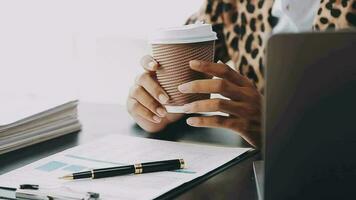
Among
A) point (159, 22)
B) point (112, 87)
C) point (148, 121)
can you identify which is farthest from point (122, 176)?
point (112, 87)

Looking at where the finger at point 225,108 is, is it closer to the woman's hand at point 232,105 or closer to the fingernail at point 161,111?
the woman's hand at point 232,105

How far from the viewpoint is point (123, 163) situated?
1.02 m

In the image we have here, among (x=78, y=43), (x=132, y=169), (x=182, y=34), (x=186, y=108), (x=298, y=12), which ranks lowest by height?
(x=132, y=169)

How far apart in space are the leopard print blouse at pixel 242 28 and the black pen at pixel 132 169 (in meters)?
0.73

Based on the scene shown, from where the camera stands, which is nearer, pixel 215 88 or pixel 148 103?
pixel 215 88

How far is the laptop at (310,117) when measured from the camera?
684mm

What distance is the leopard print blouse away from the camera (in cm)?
170

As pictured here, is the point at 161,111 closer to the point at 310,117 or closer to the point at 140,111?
the point at 140,111

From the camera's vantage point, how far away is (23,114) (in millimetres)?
1176

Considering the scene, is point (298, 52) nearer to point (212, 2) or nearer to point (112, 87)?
point (212, 2)

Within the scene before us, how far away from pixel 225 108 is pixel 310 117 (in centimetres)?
45

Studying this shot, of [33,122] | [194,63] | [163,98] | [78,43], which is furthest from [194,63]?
[78,43]

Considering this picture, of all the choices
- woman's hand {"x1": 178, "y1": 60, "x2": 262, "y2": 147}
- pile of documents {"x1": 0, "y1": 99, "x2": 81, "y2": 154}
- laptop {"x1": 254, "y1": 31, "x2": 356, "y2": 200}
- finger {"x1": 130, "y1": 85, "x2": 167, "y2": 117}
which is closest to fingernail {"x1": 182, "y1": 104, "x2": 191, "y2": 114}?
woman's hand {"x1": 178, "y1": 60, "x2": 262, "y2": 147}

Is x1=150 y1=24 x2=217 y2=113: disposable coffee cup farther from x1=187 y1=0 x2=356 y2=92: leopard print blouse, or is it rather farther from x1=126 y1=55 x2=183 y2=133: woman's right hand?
x1=187 y1=0 x2=356 y2=92: leopard print blouse
